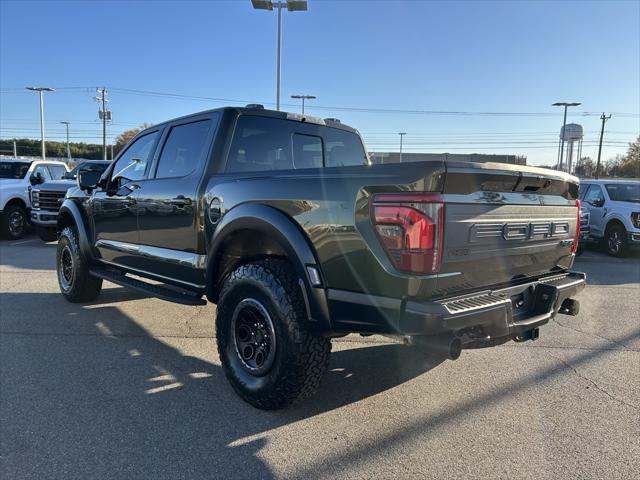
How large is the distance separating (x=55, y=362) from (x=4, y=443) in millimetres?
1291

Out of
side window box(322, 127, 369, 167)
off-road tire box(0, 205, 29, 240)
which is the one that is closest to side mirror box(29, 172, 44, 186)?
off-road tire box(0, 205, 29, 240)

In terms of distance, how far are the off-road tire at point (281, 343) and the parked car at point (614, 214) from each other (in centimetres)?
1031

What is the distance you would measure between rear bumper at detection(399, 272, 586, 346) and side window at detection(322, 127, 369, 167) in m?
2.13

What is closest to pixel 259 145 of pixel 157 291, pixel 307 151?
pixel 307 151

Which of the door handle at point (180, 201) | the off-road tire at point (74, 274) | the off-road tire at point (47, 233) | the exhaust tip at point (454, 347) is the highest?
the door handle at point (180, 201)

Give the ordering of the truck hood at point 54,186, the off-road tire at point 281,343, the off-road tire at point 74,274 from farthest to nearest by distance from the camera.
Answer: the truck hood at point 54,186, the off-road tire at point 74,274, the off-road tire at point 281,343

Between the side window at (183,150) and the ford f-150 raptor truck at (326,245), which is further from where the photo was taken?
the side window at (183,150)

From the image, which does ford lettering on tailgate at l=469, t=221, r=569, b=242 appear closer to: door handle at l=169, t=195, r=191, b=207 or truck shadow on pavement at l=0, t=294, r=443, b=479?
truck shadow on pavement at l=0, t=294, r=443, b=479

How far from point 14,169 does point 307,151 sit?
38.5 ft

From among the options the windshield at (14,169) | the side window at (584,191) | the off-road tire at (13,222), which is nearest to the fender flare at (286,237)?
the off-road tire at (13,222)

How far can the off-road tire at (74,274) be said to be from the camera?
18.3 feet

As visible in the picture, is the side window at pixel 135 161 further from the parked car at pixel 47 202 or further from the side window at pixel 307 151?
the parked car at pixel 47 202

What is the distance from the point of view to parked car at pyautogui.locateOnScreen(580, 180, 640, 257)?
34.9ft

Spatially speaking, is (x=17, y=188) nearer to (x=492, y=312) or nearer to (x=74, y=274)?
(x=74, y=274)
